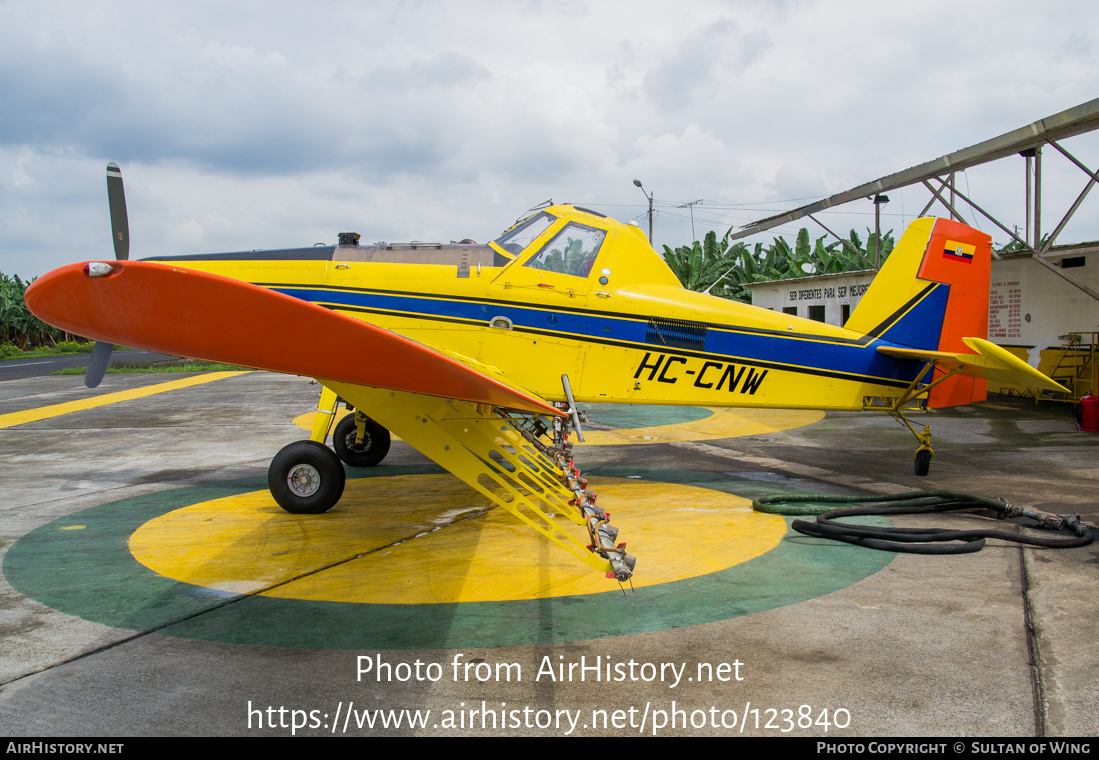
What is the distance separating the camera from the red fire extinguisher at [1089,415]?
11930 millimetres

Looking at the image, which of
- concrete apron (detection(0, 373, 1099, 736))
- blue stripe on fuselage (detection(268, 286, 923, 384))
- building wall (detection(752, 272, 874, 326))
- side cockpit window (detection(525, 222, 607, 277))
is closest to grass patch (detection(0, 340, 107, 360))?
building wall (detection(752, 272, 874, 326))

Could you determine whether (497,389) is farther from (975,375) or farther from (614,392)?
(975,375)

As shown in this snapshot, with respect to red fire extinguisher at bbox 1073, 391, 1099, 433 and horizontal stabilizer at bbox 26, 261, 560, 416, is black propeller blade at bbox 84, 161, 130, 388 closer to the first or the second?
horizontal stabilizer at bbox 26, 261, 560, 416

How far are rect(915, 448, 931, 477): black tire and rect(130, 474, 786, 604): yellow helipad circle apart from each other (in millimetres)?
2742

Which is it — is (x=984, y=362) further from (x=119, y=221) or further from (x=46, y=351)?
(x=46, y=351)

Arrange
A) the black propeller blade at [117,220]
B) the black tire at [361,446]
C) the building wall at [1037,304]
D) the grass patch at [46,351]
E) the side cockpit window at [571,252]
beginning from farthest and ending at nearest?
1. the grass patch at [46,351]
2. the building wall at [1037,304]
3. the black tire at [361,446]
4. the side cockpit window at [571,252]
5. the black propeller blade at [117,220]

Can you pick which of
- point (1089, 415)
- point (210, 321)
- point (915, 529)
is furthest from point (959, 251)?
point (210, 321)

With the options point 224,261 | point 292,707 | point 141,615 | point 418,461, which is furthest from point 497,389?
point 418,461

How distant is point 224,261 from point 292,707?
5101mm

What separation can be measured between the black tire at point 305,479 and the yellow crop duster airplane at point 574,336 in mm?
13

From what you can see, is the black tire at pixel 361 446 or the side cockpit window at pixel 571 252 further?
the black tire at pixel 361 446

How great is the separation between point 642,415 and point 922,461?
7.02 metres

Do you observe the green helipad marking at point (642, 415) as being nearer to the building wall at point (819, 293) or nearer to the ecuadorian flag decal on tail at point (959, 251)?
the ecuadorian flag decal on tail at point (959, 251)

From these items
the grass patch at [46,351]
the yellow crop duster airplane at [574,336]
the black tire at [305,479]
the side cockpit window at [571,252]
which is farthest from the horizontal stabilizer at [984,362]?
the grass patch at [46,351]
